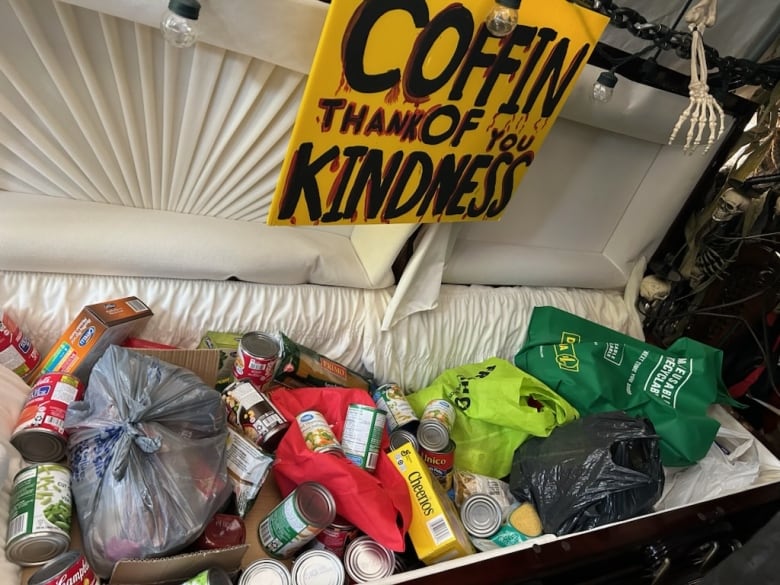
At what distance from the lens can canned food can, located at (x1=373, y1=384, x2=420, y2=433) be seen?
1350 millimetres

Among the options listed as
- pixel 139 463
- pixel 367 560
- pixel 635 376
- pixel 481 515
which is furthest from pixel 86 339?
pixel 635 376

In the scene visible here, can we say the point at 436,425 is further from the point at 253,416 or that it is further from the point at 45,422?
the point at 45,422

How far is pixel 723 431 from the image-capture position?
5.21 feet

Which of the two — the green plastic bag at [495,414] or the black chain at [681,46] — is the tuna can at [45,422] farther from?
the black chain at [681,46]

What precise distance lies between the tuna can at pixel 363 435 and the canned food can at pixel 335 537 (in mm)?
135

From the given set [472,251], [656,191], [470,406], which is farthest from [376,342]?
[656,191]

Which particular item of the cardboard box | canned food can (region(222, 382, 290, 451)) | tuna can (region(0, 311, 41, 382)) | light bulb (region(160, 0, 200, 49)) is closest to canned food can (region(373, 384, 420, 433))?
canned food can (region(222, 382, 290, 451))

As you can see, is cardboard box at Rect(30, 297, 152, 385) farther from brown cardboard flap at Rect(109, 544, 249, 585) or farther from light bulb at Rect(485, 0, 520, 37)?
light bulb at Rect(485, 0, 520, 37)

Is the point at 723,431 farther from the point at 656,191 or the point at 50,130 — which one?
the point at 50,130

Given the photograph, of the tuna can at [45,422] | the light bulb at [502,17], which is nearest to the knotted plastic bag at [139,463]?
the tuna can at [45,422]

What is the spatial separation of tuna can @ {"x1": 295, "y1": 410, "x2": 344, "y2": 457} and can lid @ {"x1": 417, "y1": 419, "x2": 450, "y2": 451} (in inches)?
8.3

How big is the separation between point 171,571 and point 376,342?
2.52 ft

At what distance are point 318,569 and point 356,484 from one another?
17cm

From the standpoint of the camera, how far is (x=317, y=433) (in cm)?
116
